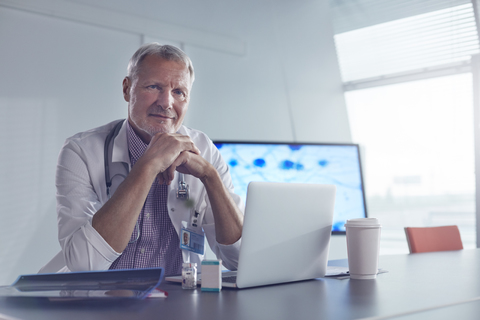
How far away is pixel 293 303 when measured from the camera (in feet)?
3.21

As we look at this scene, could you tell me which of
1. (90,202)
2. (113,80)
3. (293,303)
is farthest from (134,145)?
(113,80)

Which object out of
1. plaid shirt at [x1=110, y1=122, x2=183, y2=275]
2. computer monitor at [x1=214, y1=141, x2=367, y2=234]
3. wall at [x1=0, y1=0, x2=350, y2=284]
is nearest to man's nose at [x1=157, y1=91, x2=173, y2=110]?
plaid shirt at [x1=110, y1=122, x2=183, y2=275]

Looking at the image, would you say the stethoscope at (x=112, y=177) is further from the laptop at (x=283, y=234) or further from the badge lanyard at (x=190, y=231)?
the laptop at (x=283, y=234)

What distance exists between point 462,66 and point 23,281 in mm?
4756

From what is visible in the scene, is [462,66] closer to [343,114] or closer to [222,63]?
[343,114]

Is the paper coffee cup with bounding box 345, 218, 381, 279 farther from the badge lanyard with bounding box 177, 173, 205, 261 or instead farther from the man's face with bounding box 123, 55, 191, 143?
the man's face with bounding box 123, 55, 191, 143

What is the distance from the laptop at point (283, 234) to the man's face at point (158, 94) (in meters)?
0.76

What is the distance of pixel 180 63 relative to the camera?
1.89 metres

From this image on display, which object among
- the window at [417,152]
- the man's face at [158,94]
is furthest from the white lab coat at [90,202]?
the window at [417,152]

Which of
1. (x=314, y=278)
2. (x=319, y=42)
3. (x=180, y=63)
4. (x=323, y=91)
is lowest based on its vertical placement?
(x=314, y=278)

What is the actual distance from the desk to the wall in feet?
8.45

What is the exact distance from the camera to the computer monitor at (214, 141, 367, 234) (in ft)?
13.3

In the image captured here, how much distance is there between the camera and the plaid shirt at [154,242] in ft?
5.68

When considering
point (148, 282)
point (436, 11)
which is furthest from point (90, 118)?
point (436, 11)
